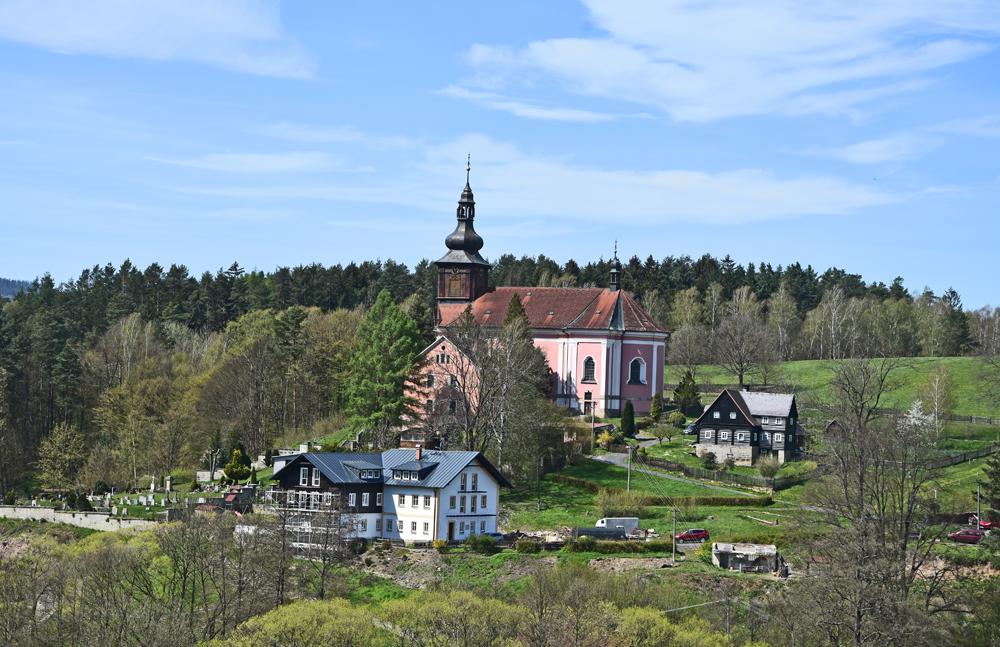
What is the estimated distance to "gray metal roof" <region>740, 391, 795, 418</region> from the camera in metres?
68.9

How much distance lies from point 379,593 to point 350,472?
926cm

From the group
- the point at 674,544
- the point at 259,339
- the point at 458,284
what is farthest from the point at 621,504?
the point at 259,339

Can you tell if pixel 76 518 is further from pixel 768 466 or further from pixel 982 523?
pixel 982 523

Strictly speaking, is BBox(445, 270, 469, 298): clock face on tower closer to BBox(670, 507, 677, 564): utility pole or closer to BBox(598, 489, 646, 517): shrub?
BBox(598, 489, 646, 517): shrub

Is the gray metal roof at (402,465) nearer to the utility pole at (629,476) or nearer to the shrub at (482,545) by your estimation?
the shrub at (482,545)

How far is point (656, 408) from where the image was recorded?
80812 millimetres

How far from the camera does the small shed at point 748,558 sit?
50250 millimetres

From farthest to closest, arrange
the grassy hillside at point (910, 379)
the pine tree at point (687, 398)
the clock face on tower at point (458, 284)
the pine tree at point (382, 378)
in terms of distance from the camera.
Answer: the clock face on tower at point (458, 284) < the grassy hillside at point (910, 379) < the pine tree at point (687, 398) < the pine tree at point (382, 378)

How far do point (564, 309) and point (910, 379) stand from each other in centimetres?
2693

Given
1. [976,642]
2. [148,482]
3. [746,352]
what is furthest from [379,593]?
[746,352]

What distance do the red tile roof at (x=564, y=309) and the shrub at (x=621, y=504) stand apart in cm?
2376

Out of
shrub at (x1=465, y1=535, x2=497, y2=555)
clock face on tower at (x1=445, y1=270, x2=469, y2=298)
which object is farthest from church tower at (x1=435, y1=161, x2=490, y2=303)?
shrub at (x1=465, y1=535, x2=497, y2=555)

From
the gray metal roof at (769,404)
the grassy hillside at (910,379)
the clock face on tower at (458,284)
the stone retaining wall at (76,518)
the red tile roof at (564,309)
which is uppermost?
the clock face on tower at (458,284)

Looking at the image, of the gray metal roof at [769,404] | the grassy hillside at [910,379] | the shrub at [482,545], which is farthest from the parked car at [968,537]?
the grassy hillside at [910,379]
